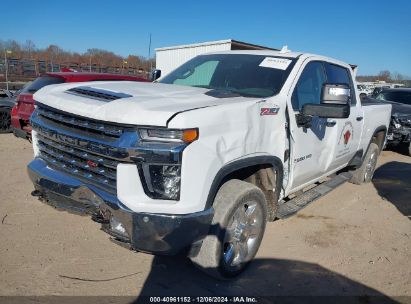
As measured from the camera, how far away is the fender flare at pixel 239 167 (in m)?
2.75

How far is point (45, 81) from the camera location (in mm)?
7617

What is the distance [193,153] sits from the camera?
255 centimetres

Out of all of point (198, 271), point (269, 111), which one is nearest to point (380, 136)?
point (269, 111)

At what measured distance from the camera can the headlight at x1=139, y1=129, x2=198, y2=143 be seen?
2.52 metres

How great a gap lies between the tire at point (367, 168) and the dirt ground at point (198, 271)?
4.03 ft

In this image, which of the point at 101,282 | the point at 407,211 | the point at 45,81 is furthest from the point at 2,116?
the point at 407,211

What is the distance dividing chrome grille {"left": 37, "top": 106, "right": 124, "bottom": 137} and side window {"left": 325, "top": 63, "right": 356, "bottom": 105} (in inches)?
118

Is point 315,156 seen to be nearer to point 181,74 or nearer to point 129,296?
point 181,74

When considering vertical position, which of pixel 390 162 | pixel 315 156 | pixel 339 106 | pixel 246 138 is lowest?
pixel 390 162

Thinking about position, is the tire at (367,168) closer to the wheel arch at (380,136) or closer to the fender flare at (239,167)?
the wheel arch at (380,136)

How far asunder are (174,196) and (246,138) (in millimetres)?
801

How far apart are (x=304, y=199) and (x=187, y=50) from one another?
18.6 meters

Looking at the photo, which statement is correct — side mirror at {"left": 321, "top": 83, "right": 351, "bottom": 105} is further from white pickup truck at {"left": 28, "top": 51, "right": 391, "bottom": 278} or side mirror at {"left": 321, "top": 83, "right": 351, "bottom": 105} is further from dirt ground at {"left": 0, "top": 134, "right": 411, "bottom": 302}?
dirt ground at {"left": 0, "top": 134, "right": 411, "bottom": 302}

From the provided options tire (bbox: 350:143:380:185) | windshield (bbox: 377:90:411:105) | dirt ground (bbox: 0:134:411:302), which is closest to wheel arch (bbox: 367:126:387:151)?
tire (bbox: 350:143:380:185)
